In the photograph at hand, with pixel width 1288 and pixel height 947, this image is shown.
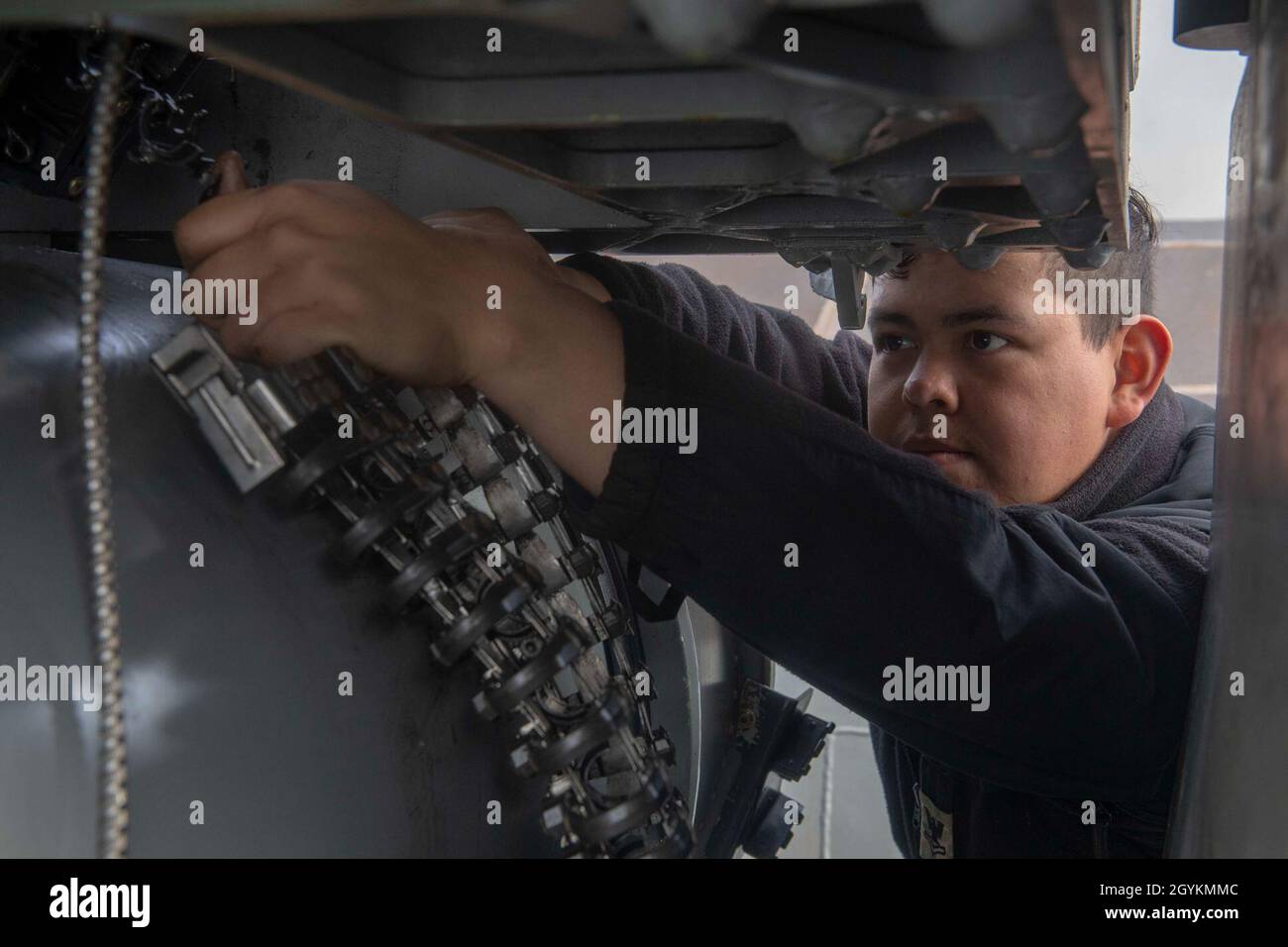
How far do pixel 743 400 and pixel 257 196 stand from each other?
0.65 ft

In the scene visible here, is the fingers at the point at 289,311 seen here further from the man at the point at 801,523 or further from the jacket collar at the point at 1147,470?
the jacket collar at the point at 1147,470

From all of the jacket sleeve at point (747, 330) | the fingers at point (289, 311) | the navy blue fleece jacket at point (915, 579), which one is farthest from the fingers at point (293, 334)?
the jacket sleeve at point (747, 330)

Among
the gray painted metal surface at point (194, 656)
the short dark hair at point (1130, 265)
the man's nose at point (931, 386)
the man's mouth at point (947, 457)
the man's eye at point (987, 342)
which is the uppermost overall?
the short dark hair at point (1130, 265)

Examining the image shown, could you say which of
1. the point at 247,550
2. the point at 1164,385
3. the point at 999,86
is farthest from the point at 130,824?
the point at 1164,385

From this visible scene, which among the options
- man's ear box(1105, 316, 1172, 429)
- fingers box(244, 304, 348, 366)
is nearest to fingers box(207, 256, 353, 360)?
fingers box(244, 304, 348, 366)

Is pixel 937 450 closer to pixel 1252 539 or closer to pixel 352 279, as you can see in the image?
pixel 1252 539

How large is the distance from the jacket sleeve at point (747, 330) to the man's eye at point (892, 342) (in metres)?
0.07

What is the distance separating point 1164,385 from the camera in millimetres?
933

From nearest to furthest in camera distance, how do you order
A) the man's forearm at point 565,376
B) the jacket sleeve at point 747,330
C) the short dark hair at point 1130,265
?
the man's forearm at point 565,376
the jacket sleeve at point 747,330
the short dark hair at point 1130,265

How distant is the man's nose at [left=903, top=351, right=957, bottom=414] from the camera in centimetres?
78

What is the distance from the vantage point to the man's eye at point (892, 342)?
844mm

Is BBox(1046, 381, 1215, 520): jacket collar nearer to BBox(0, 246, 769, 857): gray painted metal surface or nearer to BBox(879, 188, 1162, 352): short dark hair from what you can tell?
BBox(879, 188, 1162, 352): short dark hair

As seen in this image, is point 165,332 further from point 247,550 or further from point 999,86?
point 999,86

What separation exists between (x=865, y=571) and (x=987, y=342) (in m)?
0.34
